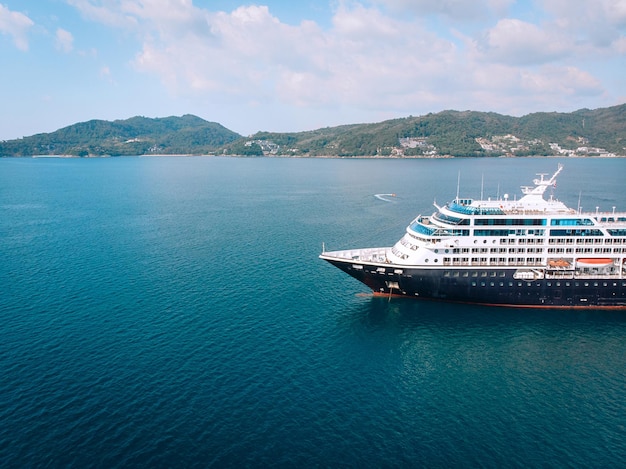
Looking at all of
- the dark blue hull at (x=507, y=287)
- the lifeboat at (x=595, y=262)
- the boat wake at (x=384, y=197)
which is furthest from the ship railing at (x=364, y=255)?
the boat wake at (x=384, y=197)

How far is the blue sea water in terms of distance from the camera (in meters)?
33.5

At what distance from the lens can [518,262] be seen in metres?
58.7

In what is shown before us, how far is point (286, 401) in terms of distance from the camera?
3906 cm

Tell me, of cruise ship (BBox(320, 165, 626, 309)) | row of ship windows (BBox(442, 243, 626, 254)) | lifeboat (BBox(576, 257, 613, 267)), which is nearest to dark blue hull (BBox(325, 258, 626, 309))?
cruise ship (BBox(320, 165, 626, 309))

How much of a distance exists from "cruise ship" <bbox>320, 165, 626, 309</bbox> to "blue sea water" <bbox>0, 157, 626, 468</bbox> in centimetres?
247

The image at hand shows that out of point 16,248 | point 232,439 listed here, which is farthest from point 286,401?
point 16,248

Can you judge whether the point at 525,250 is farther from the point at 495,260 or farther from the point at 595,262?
the point at 595,262

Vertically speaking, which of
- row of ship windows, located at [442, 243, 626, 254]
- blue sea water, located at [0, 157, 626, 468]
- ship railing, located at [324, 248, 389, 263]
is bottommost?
blue sea water, located at [0, 157, 626, 468]

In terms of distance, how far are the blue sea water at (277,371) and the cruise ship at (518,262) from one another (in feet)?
8.12

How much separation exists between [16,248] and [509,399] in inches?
3756

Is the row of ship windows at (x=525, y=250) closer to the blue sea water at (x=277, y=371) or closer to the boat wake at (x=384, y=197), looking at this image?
the blue sea water at (x=277, y=371)

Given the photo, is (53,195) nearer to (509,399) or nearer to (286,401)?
(286,401)

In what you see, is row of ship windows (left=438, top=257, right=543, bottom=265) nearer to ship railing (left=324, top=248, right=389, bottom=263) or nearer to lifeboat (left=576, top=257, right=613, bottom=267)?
lifeboat (left=576, top=257, right=613, bottom=267)

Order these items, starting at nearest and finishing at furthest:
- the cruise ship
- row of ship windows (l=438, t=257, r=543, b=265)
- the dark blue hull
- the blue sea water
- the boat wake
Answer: the blue sea water, the dark blue hull, the cruise ship, row of ship windows (l=438, t=257, r=543, b=265), the boat wake
